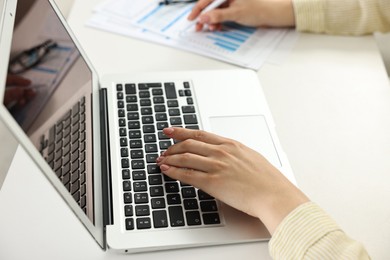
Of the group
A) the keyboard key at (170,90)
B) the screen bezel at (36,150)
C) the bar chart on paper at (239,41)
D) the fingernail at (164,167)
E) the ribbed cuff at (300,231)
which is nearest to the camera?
the screen bezel at (36,150)

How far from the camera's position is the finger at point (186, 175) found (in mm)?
790

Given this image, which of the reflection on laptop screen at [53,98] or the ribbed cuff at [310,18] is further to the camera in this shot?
the ribbed cuff at [310,18]

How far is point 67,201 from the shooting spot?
26.1 inches

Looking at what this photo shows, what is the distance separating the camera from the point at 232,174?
0.79m

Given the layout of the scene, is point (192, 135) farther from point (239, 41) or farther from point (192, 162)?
point (239, 41)

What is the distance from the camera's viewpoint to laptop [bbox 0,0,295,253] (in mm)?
679

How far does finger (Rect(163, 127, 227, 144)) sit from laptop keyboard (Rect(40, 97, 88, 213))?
14 centimetres

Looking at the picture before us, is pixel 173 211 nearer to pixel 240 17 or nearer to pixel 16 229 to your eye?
pixel 16 229

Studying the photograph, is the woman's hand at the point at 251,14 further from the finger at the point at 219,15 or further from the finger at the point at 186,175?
the finger at the point at 186,175

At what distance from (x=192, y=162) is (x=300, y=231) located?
0.20 m

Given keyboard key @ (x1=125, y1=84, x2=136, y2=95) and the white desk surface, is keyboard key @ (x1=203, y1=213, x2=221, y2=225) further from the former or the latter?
keyboard key @ (x1=125, y1=84, x2=136, y2=95)

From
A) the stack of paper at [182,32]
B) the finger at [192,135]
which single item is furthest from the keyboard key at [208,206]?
the stack of paper at [182,32]

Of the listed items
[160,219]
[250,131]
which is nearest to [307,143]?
[250,131]

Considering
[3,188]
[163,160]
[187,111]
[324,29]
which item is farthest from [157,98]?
[324,29]
